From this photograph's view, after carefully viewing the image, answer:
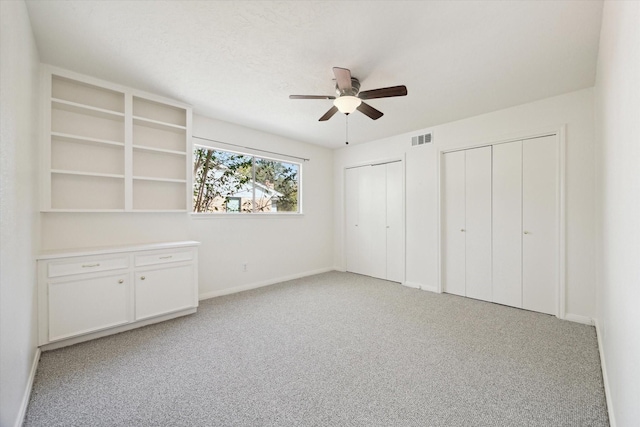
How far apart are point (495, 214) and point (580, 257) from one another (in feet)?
3.05

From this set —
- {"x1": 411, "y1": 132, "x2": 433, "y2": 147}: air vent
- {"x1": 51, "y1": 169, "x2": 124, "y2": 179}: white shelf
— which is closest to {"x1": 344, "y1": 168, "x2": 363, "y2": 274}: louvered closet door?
{"x1": 411, "y1": 132, "x2": 433, "y2": 147}: air vent

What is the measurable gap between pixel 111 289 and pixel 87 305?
204 mm

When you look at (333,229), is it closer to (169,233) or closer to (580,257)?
(169,233)

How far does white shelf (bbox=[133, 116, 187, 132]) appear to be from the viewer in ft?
9.74

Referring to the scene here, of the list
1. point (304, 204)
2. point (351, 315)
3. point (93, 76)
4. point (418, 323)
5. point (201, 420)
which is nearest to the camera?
point (201, 420)

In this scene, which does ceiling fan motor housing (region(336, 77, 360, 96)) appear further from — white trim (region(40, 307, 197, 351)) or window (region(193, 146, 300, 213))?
white trim (region(40, 307, 197, 351))

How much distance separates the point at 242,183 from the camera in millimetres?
4211

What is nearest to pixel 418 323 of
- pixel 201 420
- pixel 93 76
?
pixel 201 420

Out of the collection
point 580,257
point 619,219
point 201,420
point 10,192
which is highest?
point 10,192

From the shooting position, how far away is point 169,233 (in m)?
3.33

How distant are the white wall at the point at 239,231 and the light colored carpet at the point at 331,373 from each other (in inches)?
37.9

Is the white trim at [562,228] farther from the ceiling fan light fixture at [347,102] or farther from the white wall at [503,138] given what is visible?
the ceiling fan light fixture at [347,102]

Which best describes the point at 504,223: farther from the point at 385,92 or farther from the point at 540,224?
the point at 385,92

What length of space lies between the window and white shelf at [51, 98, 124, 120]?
104 cm
